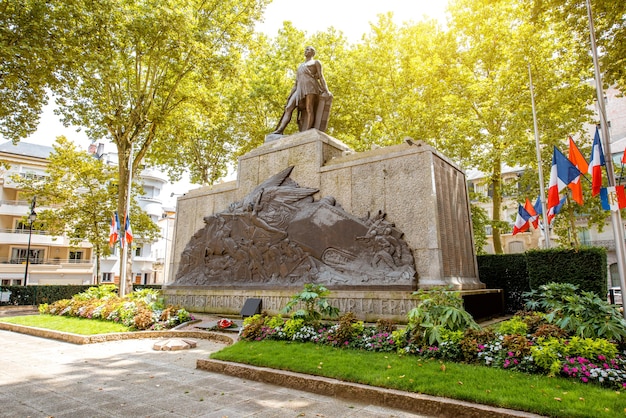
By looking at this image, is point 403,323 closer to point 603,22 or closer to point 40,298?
point 603,22

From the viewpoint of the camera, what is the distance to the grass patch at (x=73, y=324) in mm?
11492

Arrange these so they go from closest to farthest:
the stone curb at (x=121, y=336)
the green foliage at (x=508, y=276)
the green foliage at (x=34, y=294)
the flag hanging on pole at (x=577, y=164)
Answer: the stone curb at (x=121, y=336) < the flag hanging on pole at (x=577, y=164) < the green foliage at (x=508, y=276) < the green foliage at (x=34, y=294)

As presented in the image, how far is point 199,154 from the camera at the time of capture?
28.8 metres

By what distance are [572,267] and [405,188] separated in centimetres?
487

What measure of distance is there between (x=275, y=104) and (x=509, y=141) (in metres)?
13.3

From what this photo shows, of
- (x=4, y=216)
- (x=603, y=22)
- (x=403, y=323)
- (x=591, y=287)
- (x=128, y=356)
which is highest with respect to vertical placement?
(x=603, y=22)

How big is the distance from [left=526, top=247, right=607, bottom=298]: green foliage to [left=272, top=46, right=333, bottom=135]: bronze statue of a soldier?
797cm

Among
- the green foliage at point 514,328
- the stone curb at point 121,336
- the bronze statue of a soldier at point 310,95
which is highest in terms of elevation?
the bronze statue of a soldier at point 310,95

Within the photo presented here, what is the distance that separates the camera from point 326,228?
11.3 m

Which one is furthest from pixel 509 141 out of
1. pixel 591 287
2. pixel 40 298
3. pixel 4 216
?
pixel 4 216

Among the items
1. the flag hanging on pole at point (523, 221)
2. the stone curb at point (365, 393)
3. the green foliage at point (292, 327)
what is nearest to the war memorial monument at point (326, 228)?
the green foliage at point (292, 327)

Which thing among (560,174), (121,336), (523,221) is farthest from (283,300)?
(523,221)

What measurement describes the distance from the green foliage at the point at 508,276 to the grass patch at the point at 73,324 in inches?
460

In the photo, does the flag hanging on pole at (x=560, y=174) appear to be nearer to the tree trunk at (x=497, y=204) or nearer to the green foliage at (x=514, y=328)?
the green foliage at (x=514, y=328)
